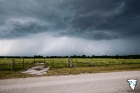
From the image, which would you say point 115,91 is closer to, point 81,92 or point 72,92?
point 81,92

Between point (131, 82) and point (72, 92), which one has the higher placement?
point (131, 82)

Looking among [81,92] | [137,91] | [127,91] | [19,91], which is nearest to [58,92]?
[81,92]

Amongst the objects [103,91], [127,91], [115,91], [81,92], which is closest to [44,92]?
[81,92]

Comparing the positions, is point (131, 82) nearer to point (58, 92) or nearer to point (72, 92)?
point (72, 92)

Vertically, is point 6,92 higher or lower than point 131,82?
lower

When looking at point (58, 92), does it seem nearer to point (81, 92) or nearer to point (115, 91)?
point (81, 92)

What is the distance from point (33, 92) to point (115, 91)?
18.5 feet

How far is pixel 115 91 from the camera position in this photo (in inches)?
243

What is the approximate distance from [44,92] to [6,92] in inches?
104

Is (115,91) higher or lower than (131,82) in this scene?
lower

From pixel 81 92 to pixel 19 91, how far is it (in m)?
4.30

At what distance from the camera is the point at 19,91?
6.18 meters

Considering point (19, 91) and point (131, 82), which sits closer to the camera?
point (131, 82)

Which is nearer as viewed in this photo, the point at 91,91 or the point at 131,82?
the point at 131,82
